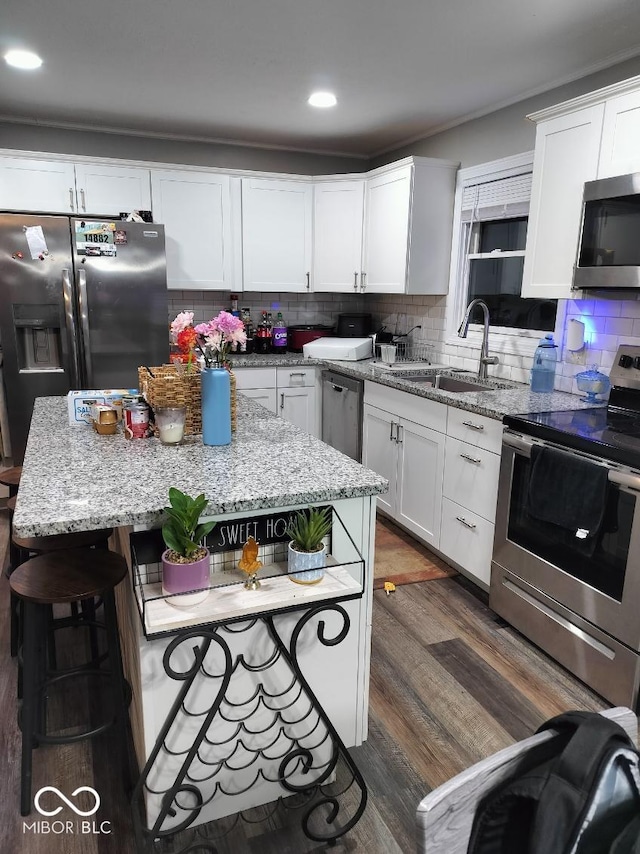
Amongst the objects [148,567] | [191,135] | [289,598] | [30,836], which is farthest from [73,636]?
[191,135]

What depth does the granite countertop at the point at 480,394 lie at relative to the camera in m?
2.74

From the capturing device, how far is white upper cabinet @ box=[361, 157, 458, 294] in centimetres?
390

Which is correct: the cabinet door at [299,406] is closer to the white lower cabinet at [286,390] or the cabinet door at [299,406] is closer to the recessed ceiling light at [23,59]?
the white lower cabinet at [286,390]

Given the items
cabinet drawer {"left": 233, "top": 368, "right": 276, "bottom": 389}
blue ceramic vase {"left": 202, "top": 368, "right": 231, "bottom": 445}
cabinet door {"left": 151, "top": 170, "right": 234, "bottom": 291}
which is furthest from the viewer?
cabinet drawer {"left": 233, "top": 368, "right": 276, "bottom": 389}

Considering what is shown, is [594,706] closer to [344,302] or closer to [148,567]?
[148,567]

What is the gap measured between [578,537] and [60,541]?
6.00 ft

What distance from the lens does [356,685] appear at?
1799mm

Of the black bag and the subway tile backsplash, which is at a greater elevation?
the subway tile backsplash

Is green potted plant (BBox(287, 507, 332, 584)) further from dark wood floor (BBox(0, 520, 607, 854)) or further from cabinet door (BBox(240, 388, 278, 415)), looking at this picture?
cabinet door (BBox(240, 388, 278, 415))

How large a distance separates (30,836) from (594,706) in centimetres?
186

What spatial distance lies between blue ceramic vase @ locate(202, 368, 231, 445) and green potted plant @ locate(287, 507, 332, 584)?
557 mm

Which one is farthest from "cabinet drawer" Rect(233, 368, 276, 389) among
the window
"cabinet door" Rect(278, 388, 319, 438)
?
the window

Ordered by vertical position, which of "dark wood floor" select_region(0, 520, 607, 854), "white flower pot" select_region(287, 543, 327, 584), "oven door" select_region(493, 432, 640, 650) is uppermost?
"white flower pot" select_region(287, 543, 327, 584)

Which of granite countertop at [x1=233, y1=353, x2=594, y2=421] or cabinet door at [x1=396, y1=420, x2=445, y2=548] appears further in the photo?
cabinet door at [x1=396, y1=420, x2=445, y2=548]
